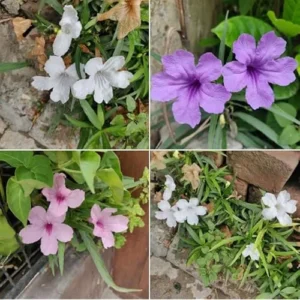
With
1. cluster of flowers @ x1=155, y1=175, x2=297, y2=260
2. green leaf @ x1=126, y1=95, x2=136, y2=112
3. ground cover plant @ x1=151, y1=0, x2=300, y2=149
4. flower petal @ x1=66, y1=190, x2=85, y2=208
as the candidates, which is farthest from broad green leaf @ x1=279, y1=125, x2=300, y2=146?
flower petal @ x1=66, y1=190, x2=85, y2=208

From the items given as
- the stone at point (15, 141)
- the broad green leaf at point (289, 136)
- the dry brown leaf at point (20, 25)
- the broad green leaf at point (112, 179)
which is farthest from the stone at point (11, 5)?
the broad green leaf at point (289, 136)

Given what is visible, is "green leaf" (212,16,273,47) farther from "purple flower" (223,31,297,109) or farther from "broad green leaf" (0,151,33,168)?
"broad green leaf" (0,151,33,168)

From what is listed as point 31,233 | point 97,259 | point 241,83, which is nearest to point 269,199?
point 241,83

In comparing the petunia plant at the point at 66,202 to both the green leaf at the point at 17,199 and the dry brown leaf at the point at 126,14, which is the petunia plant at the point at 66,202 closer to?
the green leaf at the point at 17,199

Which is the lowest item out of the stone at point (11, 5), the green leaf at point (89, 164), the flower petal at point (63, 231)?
the flower petal at point (63, 231)

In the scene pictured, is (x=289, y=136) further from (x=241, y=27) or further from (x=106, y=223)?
(x=106, y=223)
